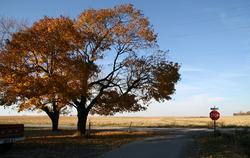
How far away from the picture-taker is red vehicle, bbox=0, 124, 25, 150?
8.94 metres

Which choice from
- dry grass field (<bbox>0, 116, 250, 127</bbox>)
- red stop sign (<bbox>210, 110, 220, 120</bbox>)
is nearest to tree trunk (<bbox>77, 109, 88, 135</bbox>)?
red stop sign (<bbox>210, 110, 220, 120</bbox>)

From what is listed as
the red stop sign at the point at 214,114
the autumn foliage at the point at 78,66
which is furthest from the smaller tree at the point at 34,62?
the red stop sign at the point at 214,114

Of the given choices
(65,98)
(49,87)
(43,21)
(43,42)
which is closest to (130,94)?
(65,98)

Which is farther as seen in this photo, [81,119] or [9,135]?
[81,119]

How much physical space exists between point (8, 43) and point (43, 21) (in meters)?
4.07

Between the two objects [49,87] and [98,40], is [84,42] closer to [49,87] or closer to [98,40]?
[98,40]

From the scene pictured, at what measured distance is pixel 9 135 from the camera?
939cm

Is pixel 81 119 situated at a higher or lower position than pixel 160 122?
higher

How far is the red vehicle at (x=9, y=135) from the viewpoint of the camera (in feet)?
29.3

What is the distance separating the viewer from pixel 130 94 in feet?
53.1

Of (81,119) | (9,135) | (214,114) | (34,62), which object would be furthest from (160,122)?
(9,135)

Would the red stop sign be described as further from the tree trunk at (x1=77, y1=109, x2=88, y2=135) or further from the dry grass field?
the dry grass field

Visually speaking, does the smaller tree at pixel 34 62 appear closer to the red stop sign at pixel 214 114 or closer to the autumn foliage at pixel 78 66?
the autumn foliage at pixel 78 66

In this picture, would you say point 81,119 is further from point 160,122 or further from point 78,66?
point 160,122
